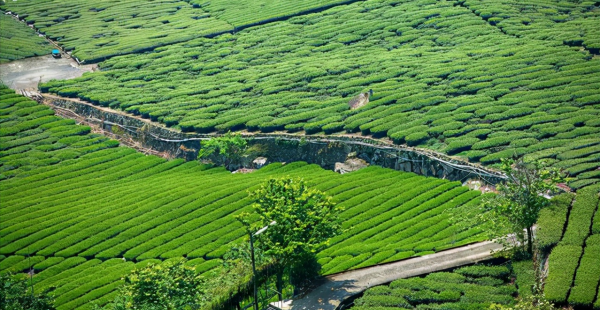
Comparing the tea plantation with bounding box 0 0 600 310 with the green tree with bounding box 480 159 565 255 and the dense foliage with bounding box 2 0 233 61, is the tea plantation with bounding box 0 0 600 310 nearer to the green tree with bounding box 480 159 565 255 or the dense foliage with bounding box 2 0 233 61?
the dense foliage with bounding box 2 0 233 61

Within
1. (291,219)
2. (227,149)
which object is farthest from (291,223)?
(227,149)

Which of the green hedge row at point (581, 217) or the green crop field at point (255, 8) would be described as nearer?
the green hedge row at point (581, 217)

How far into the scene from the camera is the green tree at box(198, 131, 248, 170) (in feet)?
191

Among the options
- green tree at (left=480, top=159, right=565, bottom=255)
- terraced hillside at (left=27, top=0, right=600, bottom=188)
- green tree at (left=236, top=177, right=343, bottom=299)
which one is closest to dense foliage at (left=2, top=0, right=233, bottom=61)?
terraced hillside at (left=27, top=0, right=600, bottom=188)

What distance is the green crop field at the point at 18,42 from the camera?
8431 centimetres

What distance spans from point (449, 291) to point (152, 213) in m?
23.2

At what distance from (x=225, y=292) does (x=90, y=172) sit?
28783 mm

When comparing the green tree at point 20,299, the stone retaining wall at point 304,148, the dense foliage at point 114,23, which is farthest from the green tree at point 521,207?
the dense foliage at point 114,23

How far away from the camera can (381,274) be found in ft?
116

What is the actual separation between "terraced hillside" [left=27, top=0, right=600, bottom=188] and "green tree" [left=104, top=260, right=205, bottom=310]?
22832 millimetres

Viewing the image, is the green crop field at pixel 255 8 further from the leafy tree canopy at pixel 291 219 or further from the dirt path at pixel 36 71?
the leafy tree canopy at pixel 291 219

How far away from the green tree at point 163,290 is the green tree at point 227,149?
25.2 meters

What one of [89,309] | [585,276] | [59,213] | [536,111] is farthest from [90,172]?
[585,276]

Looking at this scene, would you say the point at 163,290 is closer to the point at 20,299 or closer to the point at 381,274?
the point at 20,299
